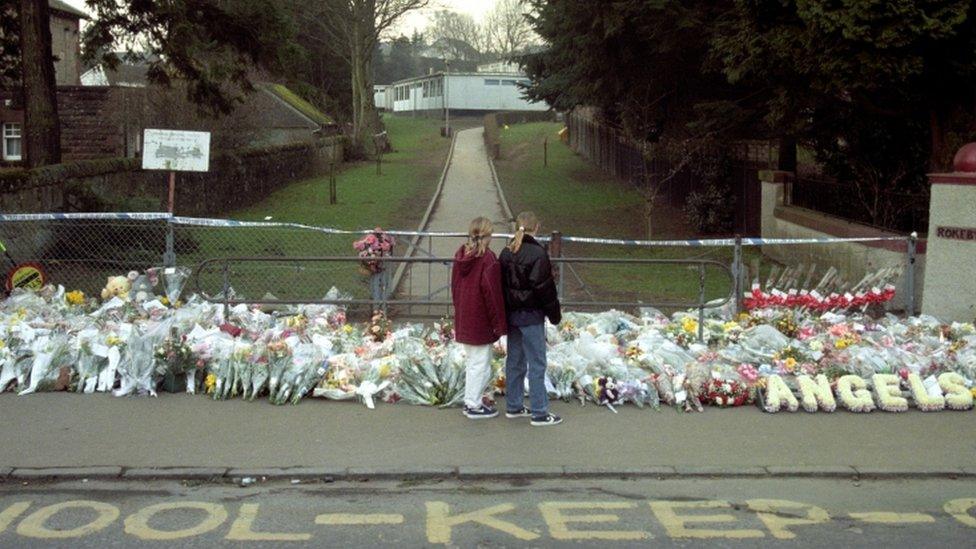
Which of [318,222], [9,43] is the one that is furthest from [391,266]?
[9,43]

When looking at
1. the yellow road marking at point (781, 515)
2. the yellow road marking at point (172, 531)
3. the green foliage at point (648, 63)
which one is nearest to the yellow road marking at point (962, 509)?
the yellow road marking at point (781, 515)

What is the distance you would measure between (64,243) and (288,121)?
38.1 metres

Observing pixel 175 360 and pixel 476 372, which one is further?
pixel 175 360

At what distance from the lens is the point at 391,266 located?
16.3 m

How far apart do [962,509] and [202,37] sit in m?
18.3

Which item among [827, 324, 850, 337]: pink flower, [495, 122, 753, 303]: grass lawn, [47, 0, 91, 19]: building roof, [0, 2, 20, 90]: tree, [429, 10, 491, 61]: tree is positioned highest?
[429, 10, 491, 61]: tree

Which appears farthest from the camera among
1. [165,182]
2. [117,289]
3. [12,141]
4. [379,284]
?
[12,141]

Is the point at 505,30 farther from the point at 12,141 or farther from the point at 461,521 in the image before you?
the point at 461,521

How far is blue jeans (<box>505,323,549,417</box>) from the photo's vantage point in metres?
8.73

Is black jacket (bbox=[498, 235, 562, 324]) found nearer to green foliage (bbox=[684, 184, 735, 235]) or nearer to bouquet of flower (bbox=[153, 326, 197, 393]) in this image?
bouquet of flower (bbox=[153, 326, 197, 393])

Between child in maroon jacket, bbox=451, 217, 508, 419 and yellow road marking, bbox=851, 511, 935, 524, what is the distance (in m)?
A: 3.07

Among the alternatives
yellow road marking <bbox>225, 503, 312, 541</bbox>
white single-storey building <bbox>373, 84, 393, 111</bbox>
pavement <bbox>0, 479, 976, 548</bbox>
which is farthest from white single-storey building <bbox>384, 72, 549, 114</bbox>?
yellow road marking <bbox>225, 503, 312, 541</bbox>

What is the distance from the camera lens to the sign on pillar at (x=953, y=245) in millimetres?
12070

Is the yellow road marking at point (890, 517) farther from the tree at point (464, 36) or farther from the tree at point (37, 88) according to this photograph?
the tree at point (464, 36)
